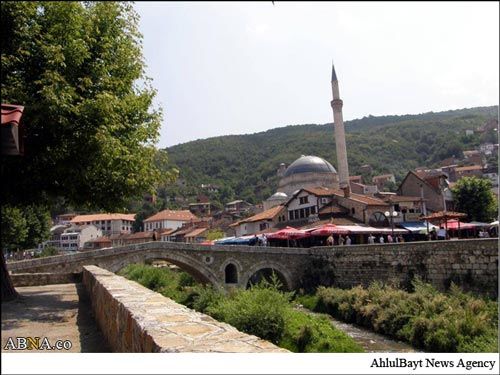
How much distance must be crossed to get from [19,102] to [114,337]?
3.26 m

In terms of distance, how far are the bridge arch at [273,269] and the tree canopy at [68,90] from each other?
20380 mm

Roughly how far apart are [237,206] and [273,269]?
5229 mm

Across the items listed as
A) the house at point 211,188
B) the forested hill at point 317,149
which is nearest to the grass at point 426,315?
the forested hill at point 317,149

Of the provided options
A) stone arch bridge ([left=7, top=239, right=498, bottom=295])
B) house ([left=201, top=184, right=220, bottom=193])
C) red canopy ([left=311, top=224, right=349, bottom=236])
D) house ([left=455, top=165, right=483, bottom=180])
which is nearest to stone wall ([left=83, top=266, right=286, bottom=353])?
house ([left=201, top=184, right=220, bottom=193])

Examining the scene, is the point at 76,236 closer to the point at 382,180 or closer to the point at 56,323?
the point at 56,323

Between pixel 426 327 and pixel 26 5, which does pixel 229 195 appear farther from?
pixel 26 5

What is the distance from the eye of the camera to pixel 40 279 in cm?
1425

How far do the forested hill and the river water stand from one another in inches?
306

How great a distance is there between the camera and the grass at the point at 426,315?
14.4 meters

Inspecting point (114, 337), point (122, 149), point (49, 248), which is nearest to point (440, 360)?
point (114, 337)

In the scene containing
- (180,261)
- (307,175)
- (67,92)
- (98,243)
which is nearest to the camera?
(67,92)

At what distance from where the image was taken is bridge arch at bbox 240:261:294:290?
1137 inches

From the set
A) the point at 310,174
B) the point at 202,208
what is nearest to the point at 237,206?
the point at 202,208

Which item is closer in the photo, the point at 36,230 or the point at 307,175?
the point at 36,230
